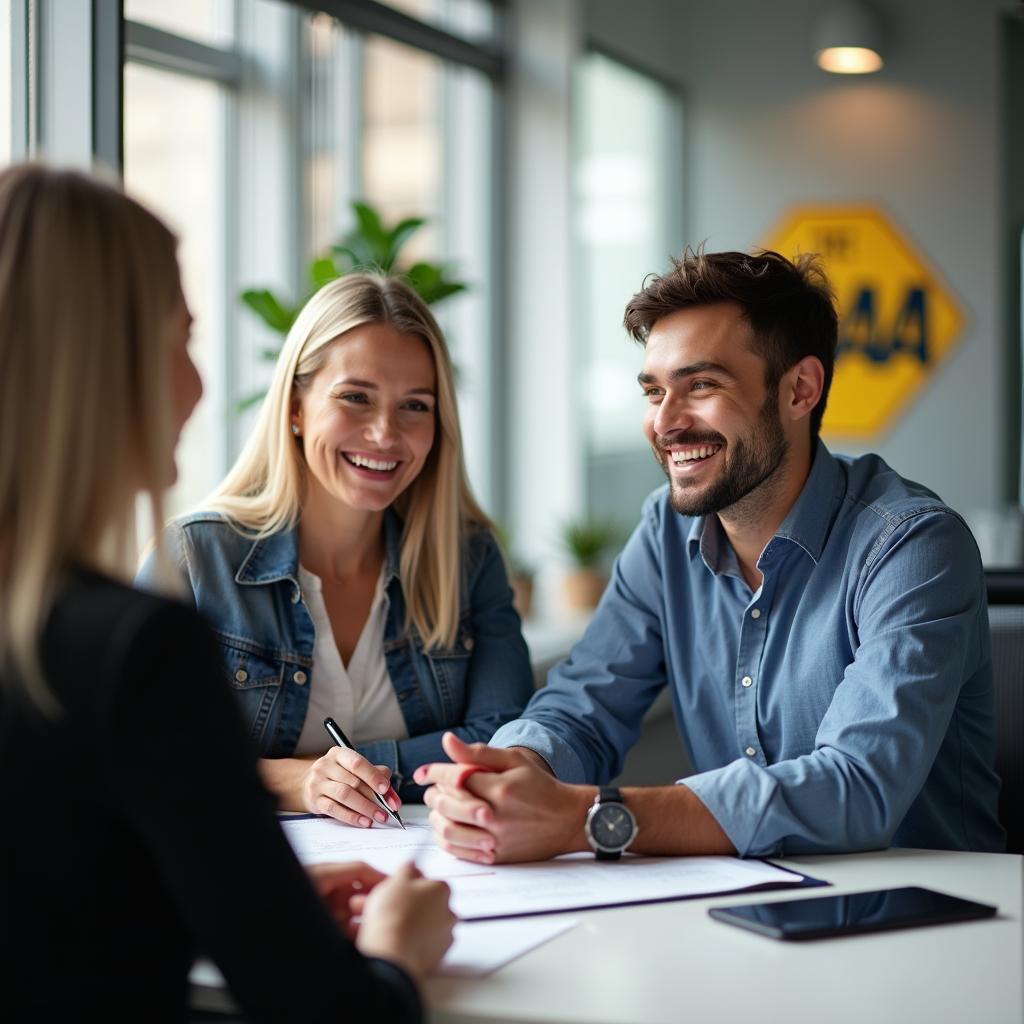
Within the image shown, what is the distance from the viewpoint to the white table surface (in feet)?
3.69

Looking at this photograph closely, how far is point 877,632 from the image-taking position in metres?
1.80

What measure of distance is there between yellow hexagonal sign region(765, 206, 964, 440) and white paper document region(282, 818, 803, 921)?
14.3 ft

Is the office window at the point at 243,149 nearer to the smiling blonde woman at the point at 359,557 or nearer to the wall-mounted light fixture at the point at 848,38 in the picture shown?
the smiling blonde woman at the point at 359,557

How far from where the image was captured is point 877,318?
573cm

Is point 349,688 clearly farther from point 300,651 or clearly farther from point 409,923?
point 409,923

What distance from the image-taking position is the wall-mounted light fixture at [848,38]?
540 centimetres

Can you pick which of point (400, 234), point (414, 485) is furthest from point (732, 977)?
point (400, 234)

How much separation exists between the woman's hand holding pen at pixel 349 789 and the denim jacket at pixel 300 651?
19cm

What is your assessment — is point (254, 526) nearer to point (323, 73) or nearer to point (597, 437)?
point (323, 73)

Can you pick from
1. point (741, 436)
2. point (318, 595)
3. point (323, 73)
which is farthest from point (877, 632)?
point (323, 73)

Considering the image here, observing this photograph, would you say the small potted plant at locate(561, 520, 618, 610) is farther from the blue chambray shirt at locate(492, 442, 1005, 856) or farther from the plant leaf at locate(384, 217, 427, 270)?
the blue chambray shirt at locate(492, 442, 1005, 856)

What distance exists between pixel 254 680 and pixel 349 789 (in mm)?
357

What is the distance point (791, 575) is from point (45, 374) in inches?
51.3

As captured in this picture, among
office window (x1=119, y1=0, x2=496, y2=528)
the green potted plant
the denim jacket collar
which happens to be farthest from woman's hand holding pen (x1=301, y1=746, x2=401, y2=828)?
office window (x1=119, y1=0, x2=496, y2=528)
